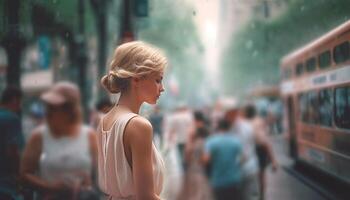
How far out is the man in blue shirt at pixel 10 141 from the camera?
3770 millimetres

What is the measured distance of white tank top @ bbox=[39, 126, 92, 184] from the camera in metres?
3.56

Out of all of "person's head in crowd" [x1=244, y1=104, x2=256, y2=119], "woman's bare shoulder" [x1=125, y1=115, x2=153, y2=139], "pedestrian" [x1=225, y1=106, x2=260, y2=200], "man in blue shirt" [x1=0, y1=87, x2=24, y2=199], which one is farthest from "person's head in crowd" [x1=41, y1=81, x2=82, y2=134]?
"person's head in crowd" [x1=244, y1=104, x2=256, y2=119]

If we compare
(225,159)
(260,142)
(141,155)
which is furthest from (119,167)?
(260,142)

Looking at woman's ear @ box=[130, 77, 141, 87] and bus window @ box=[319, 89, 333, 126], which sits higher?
woman's ear @ box=[130, 77, 141, 87]

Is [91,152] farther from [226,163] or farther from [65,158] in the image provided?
[226,163]

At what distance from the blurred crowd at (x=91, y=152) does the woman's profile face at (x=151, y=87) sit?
1.44 m

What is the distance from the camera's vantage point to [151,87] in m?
2.26

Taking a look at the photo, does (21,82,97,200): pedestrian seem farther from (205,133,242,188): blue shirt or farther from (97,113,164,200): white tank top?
(205,133,242,188): blue shirt

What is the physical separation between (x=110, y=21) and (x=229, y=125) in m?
5.64


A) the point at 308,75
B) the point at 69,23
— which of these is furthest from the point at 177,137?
the point at 69,23

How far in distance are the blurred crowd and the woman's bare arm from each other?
154 centimetres

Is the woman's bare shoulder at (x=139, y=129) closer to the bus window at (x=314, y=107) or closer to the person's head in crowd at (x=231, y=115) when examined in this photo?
the person's head in crowd at (x=231, y=115)

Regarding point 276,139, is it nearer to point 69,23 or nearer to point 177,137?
point 177,137

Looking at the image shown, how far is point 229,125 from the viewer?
20.9 ft
